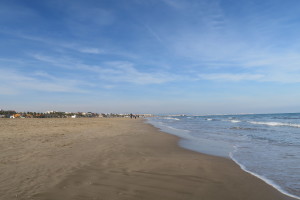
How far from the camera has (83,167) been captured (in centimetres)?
589

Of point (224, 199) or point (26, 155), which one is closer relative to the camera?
point (224, 199)

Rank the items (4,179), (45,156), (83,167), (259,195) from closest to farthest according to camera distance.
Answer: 1. (259,195)
2. (4,179)
3. (83,167)
4. (45,156)

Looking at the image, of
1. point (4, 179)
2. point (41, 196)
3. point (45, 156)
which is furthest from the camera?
point (45, 156)

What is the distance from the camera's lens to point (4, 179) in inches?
184

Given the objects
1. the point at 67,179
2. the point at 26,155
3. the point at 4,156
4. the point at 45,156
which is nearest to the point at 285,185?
the point at 67,179

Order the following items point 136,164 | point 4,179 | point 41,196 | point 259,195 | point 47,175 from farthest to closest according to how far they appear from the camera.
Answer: point 136,164, point 47,175, point 4,179, point 259,195, point 41,196

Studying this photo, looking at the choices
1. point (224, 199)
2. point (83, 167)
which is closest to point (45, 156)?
point (83, 167)

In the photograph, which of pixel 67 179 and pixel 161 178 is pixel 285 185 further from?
pixel 67 179

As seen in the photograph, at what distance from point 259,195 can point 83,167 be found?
4.23 metres

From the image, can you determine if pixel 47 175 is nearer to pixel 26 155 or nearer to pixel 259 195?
Answer: pixel 26 155

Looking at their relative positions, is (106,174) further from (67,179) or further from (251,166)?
(251,166)

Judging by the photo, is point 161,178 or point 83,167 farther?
A: point 83,167

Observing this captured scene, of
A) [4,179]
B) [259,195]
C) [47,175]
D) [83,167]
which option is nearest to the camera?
[259,195]

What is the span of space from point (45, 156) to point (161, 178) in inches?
163
